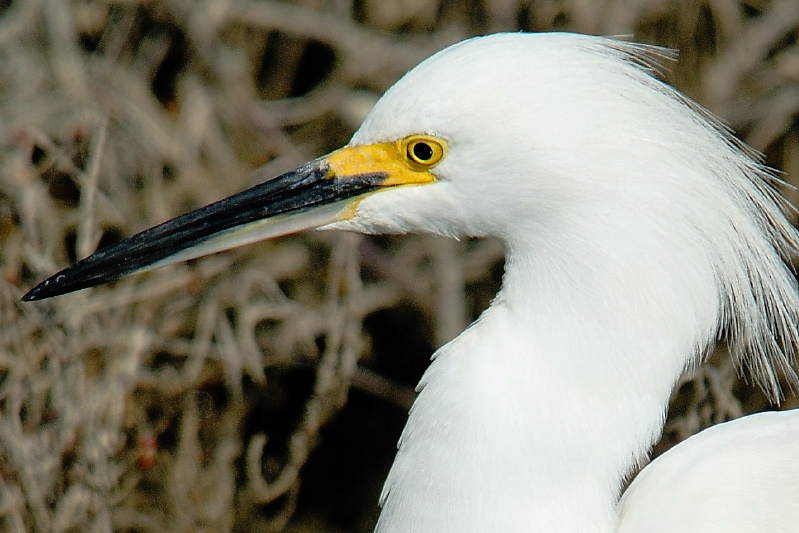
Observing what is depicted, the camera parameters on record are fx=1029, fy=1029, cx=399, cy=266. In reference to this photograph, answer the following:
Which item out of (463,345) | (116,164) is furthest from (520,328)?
(116,164)

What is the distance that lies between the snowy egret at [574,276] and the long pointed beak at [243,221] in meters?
0.07

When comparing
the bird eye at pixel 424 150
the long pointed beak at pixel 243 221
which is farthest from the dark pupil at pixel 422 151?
the long pointed beak at pixel 243 221

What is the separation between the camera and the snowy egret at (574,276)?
1383 mm

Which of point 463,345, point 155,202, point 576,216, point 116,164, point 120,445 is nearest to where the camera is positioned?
point 576,216

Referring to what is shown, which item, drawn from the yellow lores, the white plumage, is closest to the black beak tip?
the yellow lores

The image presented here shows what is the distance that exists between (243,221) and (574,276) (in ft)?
1.77

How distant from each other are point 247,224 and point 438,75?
0.41 metres

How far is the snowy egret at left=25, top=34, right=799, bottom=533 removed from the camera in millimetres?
1383

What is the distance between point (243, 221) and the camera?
163cm

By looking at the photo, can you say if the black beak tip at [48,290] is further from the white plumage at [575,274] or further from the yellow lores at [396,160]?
the white plumage at [575,274]

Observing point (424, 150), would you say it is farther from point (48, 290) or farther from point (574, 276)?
point (48, 290)

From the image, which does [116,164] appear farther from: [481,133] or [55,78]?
[481,133]

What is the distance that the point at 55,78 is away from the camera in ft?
10.2

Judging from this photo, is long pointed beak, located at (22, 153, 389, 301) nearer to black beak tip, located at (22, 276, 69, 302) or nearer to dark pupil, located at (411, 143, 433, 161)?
black beak tip, located at (22, 276, 69, 302)
